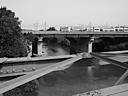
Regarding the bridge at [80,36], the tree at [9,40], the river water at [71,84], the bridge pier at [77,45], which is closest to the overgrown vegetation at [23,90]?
the river water at [71,84]

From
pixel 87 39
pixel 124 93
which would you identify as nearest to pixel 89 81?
pixel 124 93

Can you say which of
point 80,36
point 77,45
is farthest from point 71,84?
point 77,45

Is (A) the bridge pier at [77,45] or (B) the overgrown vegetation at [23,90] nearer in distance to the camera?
(B) the overgrown vegetation at [23,90]

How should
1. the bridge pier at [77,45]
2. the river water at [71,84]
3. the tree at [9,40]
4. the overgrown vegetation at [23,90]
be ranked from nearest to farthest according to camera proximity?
the overgrown vegetation at [23,90], the tree at [9,40], the river water at [71,84], the bridge pier at [77,45]

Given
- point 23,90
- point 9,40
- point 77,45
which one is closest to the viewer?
point 23,90

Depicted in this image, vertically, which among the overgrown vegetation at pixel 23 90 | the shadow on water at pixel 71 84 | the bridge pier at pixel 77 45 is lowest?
the shadow on water at pixel 71 84

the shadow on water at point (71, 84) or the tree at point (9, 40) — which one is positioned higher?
the tree at point (9, 40)

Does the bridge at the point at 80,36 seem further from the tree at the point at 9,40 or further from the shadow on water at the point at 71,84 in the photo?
the tree at the point at 9,40

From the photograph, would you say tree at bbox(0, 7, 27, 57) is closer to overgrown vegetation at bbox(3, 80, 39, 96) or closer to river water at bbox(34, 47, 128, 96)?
overgrown vegetation at bbox(3, 80, 39, 96)

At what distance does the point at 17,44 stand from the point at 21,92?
14.9ft

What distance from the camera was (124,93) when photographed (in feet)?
6.99

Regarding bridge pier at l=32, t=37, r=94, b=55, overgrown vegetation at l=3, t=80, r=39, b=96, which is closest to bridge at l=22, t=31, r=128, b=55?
bridge pier at l=32, t=37, r=94, b=55

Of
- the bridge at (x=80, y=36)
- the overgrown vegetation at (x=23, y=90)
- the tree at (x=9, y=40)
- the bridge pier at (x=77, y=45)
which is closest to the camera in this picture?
the overgrown vegetation at (x=23, y=90)

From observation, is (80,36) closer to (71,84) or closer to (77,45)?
(77,45)
